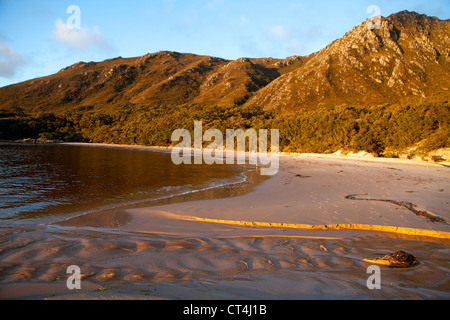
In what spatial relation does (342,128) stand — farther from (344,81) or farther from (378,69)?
(378,69)

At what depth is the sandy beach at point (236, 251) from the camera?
291 centimetres

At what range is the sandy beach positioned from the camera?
291cm

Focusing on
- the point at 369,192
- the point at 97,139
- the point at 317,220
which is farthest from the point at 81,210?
the point at 97,139

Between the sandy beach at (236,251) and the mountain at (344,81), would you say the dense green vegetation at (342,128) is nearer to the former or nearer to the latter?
the mountain at (344,81)

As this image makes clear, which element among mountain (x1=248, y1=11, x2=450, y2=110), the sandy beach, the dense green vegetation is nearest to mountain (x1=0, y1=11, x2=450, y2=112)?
mountain (x1=248, y1=11, x2=450, y2=110)

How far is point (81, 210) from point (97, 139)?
97719 millimetres

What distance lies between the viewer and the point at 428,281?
3.23m

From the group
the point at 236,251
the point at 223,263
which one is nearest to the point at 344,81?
the point at 236,251

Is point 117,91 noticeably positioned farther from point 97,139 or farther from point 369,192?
point 369,192

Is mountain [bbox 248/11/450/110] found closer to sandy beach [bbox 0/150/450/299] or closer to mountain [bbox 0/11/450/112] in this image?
mountain [bbox 0/11/450/112]

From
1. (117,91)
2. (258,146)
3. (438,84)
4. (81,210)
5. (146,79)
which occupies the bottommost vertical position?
(81,210)

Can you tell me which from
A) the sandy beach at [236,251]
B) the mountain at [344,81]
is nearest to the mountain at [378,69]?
the mountain at [344,81]

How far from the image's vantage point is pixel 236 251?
14.5 ft
